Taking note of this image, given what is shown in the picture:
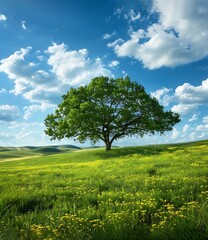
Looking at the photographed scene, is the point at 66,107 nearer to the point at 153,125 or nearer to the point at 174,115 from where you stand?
the point at 153,125

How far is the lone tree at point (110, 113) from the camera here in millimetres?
51094

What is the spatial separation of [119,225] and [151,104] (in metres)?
48.9

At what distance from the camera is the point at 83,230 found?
20.8 ft

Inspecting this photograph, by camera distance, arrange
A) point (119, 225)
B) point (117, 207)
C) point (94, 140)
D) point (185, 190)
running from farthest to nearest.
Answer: point (94, 140)
point (185, 190)
point (117, 207)
point (119, 225)

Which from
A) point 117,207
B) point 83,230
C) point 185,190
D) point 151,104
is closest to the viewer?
point 83,230

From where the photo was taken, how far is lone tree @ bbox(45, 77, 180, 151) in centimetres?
5109

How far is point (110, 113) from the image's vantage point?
51.6 metres

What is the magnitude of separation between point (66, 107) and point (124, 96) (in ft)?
36.2

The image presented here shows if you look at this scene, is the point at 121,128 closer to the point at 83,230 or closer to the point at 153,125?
the point at 153,125

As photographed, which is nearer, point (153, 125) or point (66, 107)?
point (153, 125)

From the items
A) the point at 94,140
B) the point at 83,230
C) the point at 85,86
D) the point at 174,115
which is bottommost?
the point at 83,230

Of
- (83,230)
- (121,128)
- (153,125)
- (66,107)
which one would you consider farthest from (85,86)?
(83,230)

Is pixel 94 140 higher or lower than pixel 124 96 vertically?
lower

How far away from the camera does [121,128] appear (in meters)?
54.9
